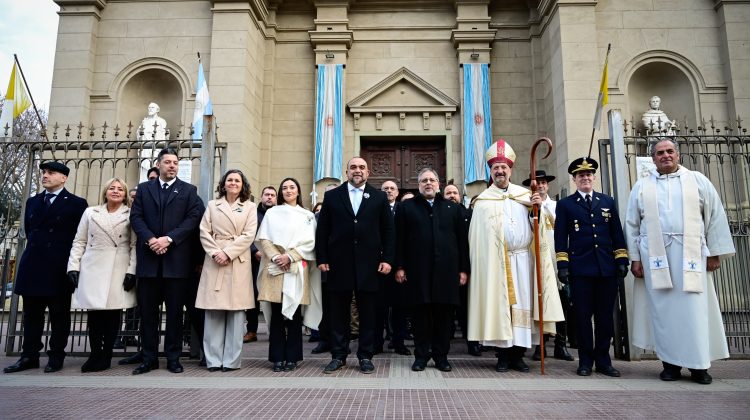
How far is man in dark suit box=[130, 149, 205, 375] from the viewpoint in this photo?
517 cm

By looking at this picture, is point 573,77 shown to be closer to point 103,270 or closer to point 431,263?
point 431,263

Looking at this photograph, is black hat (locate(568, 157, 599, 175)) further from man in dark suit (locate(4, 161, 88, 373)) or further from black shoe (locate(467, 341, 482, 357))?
man in dark suit (locate(4, 161, 88, 373))

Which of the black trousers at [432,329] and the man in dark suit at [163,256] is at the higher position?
the man in dark suit at [163,256]


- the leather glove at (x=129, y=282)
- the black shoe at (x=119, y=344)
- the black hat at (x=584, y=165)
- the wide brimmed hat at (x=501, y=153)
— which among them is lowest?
the black shoe at (x=119, y=344)

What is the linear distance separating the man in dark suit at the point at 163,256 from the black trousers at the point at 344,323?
1.66 meters

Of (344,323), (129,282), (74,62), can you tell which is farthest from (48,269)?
(74,62)

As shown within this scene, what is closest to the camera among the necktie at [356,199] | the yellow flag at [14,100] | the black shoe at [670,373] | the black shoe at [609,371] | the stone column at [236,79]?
the black shoe at [670,373]

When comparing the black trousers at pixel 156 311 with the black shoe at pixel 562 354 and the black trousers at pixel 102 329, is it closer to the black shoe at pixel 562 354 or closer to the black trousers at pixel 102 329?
the black trousers at pixel 102 329

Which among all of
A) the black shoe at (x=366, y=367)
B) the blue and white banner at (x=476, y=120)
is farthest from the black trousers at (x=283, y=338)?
the blue and white banner at (x=476, y=120)

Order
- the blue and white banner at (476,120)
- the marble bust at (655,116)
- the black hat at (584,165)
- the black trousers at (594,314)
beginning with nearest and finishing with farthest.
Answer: the black trousers at (594,314) < the black hat at (584,165) < the marble bust at (655,116) < the blue and white banner at (476,120)

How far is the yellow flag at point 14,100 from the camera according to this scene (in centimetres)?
724

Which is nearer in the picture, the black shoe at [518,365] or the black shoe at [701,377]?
the black shoe at [701,377]

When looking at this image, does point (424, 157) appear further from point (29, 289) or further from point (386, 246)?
point (29, 289)

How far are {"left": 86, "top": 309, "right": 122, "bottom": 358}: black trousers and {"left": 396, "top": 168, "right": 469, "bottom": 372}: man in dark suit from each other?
10.5ft
